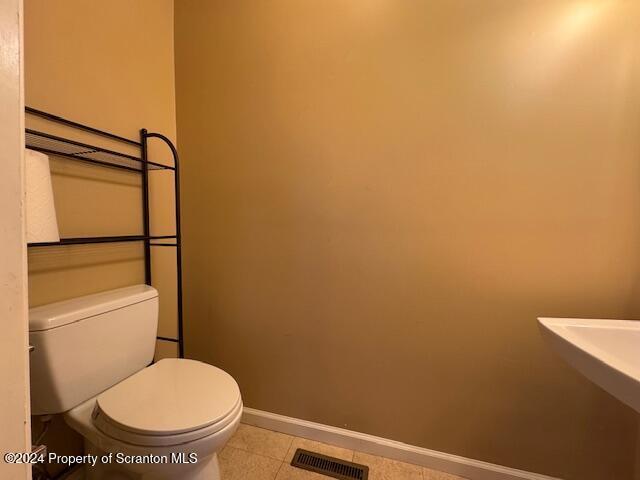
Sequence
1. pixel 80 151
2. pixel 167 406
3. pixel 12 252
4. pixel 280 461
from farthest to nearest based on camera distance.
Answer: pixel 280 461 < pixel 80 151 < pixel 167 406 < pixel 12 252

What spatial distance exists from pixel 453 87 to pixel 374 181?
47cm

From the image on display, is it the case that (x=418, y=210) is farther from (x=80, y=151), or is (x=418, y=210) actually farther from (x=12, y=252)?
(x=80, y=151)

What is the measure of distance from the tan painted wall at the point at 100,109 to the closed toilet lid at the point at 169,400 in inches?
15.3

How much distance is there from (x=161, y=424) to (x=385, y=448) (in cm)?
97

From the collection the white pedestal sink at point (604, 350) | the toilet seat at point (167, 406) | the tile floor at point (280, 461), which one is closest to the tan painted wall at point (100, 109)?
the toilet seat at point (167, 406)

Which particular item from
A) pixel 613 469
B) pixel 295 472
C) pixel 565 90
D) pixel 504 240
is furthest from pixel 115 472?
pixel 565 90

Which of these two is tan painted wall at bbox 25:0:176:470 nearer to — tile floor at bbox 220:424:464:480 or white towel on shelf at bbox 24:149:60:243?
white towel on shelf at bbox 24:149:60:243

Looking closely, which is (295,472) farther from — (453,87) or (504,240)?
(453,87)

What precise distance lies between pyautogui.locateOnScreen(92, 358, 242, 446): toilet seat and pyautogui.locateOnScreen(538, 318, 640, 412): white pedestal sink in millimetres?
959

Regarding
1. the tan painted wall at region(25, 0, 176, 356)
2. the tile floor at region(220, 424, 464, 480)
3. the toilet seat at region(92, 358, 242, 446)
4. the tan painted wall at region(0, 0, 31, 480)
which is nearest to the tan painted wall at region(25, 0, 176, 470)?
the tan painted wall at region(25, 0, 176, 356)

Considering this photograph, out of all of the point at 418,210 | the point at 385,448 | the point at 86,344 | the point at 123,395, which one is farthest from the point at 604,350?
the point at 86,344

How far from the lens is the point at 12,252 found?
376 millimetres

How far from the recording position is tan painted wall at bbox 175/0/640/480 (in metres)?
1.04

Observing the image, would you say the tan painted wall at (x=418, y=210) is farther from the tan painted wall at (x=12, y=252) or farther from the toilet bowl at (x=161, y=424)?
the tan painted wall at (x=12, y=252)
